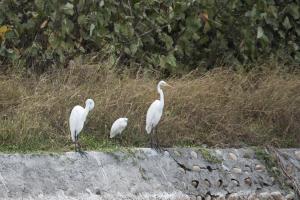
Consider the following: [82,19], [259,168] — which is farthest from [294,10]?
[82,19]

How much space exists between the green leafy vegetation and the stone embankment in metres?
1.78

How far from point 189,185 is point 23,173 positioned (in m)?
1.92

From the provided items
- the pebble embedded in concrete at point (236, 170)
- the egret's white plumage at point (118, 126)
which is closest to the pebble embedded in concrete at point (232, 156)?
the pebble embedded in concrete at point (236, 170)

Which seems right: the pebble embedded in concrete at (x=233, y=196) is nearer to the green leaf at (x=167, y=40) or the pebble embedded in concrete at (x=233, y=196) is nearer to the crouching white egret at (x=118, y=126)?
the crouching white egret at (x=118, y=126)

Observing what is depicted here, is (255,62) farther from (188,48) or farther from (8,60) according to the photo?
(8,60)

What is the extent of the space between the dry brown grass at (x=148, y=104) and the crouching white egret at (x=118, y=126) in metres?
0.22

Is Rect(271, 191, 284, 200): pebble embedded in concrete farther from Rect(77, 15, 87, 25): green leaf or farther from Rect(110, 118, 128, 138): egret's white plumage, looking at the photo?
Rect(77, 15, 87, 25): green leaf

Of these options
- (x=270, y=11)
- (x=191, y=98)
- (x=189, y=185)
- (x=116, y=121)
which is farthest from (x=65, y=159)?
(x=270, y=11)

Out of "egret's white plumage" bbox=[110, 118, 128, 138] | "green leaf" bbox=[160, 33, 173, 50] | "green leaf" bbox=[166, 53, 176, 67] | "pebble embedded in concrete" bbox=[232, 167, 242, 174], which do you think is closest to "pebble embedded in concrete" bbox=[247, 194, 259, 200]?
"pebble embedded in concrete" bbox=[232, 167, 242, 174]

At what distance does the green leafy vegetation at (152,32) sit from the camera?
9.48 meters

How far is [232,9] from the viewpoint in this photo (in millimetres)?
10945

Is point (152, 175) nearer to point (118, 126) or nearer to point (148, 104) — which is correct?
point (118, 126)

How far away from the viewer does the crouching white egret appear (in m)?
8.00

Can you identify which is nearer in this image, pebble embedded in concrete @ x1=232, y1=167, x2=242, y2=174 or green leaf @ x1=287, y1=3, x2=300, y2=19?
pebble embedded in concrete @ x1=232, y1=167, x2=242, y2=174
